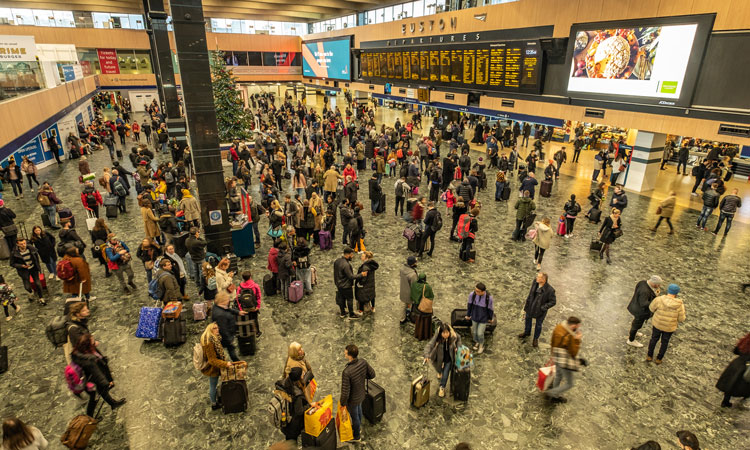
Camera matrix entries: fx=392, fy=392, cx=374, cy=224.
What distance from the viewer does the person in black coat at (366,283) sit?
722 centimetres

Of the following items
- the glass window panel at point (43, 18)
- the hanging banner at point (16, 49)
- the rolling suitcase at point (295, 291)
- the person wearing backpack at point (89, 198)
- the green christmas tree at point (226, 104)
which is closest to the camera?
the rolling suitcase at point (295, 291)

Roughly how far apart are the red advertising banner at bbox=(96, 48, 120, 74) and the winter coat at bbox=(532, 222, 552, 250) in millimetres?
42963

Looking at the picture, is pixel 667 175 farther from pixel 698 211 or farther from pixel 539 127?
pixel 539 127

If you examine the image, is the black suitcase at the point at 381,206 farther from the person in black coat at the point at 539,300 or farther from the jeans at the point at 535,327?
the person in black coat at the point at 539,300

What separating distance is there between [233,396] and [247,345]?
4.06ft

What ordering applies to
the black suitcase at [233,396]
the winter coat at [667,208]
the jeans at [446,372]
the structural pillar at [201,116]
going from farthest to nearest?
the winter coat at [667,208] < the structural pillar at [201,116] < the jeans at [446,372] < the black suitcase at [233,396]

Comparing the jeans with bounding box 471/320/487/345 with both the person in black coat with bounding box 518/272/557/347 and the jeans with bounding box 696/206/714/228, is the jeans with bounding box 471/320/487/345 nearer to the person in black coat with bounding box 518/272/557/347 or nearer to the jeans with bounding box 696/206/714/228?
the person in black coat with bounding box 518/272/557/347

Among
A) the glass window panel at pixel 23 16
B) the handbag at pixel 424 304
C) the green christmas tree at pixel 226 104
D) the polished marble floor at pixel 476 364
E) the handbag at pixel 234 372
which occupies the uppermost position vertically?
the glass window panel at pixel 23 16

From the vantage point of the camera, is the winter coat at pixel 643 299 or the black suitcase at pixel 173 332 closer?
the winter coat at pixel 643 299

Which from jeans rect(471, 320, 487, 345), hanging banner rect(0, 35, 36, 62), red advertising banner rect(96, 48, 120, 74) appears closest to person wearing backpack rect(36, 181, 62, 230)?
hanging banner rect(0, 35, 36, 62)

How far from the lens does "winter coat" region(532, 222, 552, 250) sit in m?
9.20

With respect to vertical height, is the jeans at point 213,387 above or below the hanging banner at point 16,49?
below

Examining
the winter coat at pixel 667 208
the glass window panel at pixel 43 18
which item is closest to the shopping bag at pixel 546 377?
the winter coat at pixel 667 208

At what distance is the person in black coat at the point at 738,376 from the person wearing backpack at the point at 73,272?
1083 cm
